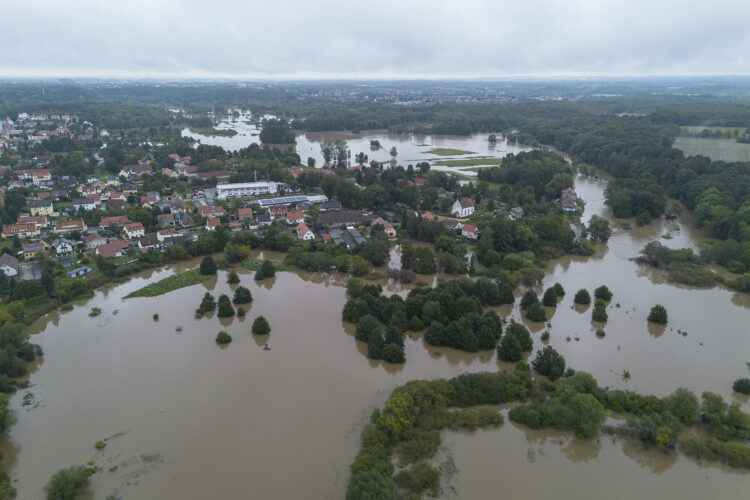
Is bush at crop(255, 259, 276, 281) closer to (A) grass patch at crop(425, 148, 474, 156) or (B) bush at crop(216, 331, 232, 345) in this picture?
(B) bush at crop(216, 331, 232, 345)

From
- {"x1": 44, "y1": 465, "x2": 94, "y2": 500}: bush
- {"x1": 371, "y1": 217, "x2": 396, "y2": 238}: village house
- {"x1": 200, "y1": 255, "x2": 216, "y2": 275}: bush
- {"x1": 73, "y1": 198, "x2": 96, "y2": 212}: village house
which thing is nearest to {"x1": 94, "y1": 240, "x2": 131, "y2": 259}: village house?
{"x1": 200, "y1": 255, "x2": 216, "y2": 275}: bush

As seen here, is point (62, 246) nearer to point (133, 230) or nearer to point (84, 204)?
point (133, 230)

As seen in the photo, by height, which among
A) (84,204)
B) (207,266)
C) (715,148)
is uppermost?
(715,148)

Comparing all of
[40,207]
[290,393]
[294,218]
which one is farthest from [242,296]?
[40,207]

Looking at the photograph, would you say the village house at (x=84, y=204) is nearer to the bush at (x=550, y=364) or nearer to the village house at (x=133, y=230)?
the village house at (x=133, y=230)

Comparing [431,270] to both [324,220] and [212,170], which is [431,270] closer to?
[324,220]

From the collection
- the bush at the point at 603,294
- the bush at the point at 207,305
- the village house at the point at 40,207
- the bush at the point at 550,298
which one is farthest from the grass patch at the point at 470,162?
the village house at the point at 40,207

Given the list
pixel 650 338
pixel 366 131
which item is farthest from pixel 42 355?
pixel 366 131
